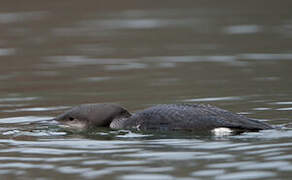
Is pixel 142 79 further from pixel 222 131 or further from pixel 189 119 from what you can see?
pixel 222 131

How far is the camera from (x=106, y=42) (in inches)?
617

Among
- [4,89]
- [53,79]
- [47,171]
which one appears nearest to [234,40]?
[53,79]

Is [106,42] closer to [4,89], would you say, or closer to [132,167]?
[4,89]

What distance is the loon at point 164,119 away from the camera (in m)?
7.62

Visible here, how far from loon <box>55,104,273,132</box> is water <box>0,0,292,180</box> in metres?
0.15

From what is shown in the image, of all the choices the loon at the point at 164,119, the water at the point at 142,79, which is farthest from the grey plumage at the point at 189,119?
the water at the point at 142,79

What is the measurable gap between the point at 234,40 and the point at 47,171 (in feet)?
31.1

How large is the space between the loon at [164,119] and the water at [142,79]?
149mm

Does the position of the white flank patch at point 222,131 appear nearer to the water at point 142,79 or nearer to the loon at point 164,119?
the loon at point 164,119

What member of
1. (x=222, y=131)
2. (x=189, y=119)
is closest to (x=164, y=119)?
(x=189, y=119)

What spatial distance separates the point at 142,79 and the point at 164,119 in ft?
12.9

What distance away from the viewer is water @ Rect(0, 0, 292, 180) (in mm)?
6555

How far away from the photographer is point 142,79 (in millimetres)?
11820

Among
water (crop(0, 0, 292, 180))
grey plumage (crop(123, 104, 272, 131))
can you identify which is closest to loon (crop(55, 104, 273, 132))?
grey plumage (crop(123, 104, 272, 131))
